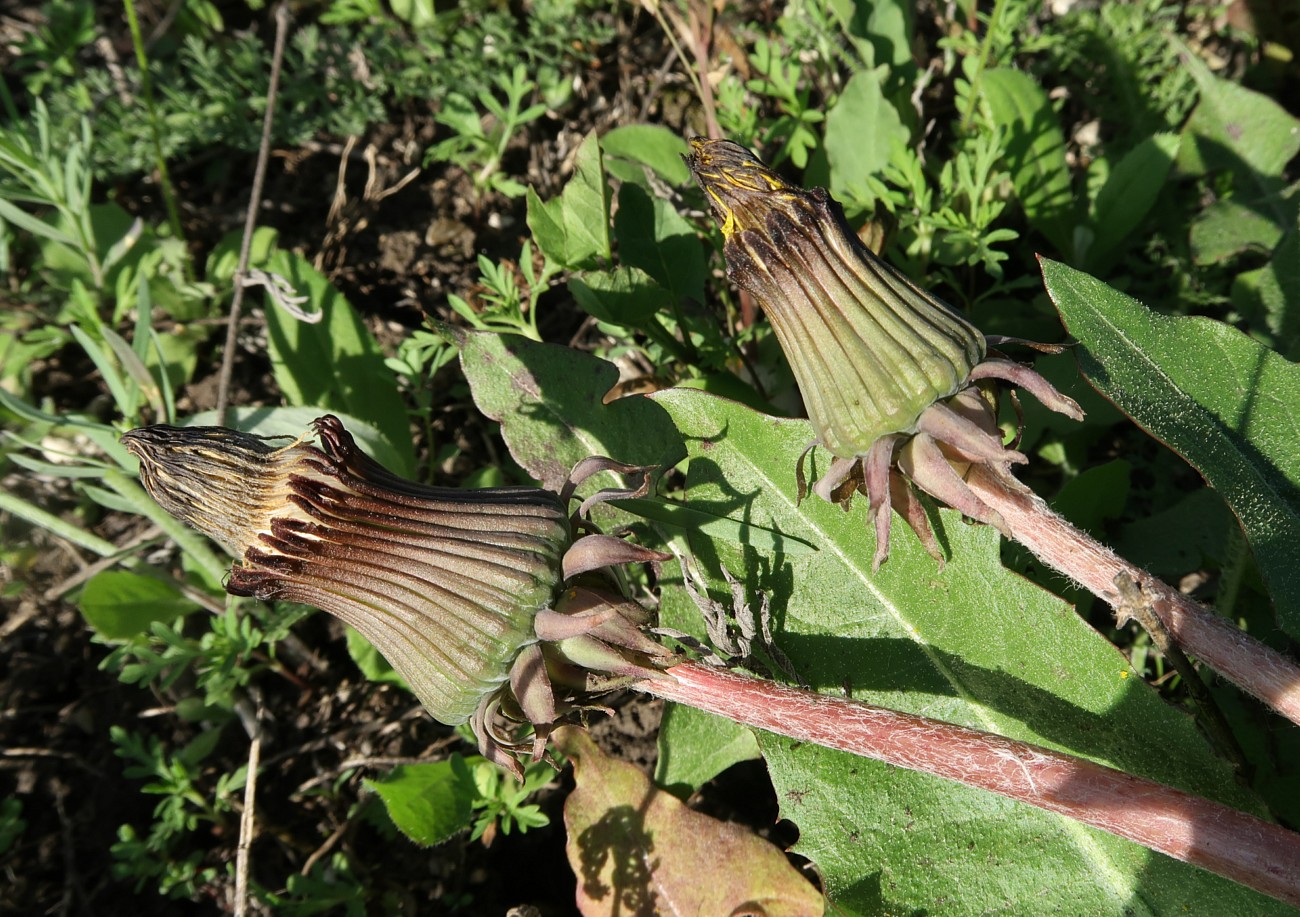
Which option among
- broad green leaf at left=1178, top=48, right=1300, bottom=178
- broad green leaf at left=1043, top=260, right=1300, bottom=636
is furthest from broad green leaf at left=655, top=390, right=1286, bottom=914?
broad green leaf at left=1178, top=48, right=1300, bottom=178

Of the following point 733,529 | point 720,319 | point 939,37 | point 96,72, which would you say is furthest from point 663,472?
point 96,72

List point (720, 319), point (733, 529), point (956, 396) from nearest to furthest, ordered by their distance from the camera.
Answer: point (956, 396), point (733, 529), point (720, 319)

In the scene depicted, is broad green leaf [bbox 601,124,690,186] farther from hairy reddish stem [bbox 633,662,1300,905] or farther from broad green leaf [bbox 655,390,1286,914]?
hairy reddish stem [bbox 633,662,1300,905]

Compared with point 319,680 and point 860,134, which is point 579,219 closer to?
point 860,134

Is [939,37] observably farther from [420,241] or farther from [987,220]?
[420,241]

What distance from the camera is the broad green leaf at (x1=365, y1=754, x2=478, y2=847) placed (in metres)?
2.92

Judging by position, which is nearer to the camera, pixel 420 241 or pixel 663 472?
pixel 663 472

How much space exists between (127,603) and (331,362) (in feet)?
3.37

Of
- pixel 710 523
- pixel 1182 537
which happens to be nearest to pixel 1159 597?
pixel 1182 537

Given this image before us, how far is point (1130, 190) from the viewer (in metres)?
3.44

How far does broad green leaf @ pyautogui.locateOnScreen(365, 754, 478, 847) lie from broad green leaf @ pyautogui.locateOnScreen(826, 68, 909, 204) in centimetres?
219

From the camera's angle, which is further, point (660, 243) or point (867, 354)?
point (660, 243)

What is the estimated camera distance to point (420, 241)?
13.9 feet

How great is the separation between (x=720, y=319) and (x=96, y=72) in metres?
2.83
